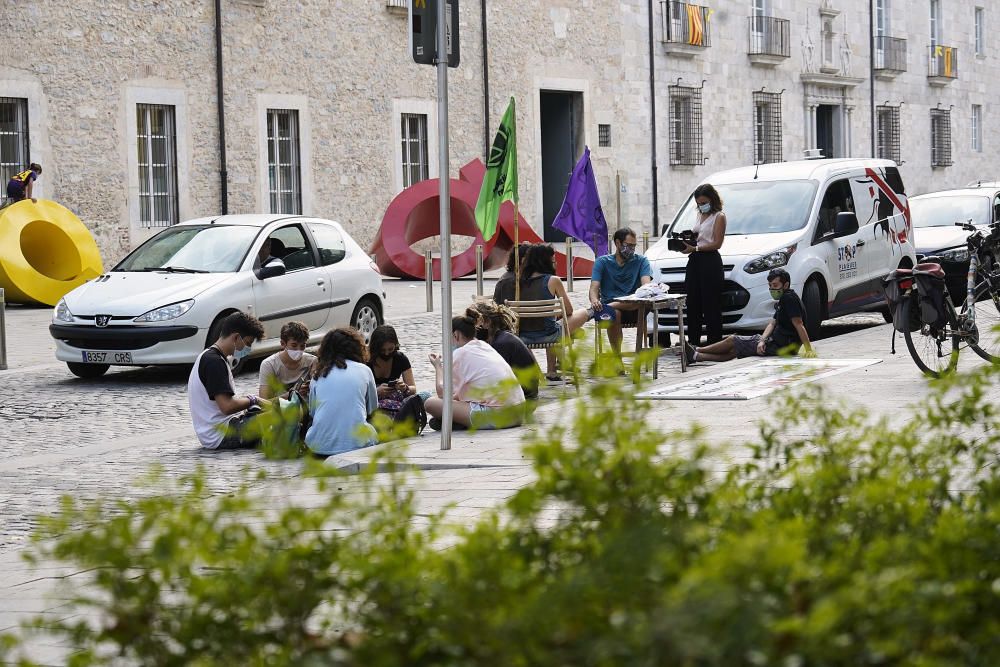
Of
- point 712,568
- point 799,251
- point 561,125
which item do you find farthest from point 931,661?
point 561,125

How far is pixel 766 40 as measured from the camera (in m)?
37.8

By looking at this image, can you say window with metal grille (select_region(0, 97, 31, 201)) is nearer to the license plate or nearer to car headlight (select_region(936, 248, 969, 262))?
the license plate

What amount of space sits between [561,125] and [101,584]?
31.2 m

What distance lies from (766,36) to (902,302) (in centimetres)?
2733

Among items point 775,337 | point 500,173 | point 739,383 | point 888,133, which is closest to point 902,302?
point 739,383

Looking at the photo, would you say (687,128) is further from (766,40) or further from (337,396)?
(337,396)

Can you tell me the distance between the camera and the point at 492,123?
30.2m

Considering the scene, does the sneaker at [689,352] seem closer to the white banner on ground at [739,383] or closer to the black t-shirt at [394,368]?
the white banner on ground at [739,383]

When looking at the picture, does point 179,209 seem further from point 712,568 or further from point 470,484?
point 712,568

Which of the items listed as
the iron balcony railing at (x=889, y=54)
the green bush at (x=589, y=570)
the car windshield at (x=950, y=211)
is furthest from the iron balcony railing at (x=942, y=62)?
the green bush at (x=589, y=570)

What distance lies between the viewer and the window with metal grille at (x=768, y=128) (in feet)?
126

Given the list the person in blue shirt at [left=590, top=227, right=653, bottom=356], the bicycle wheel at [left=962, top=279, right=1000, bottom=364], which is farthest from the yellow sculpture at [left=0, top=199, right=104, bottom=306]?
the bicycle wheel at [left=962, top=279, right=1000, bottom=364]

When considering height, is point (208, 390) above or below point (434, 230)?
below

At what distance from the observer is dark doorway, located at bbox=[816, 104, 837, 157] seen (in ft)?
137
